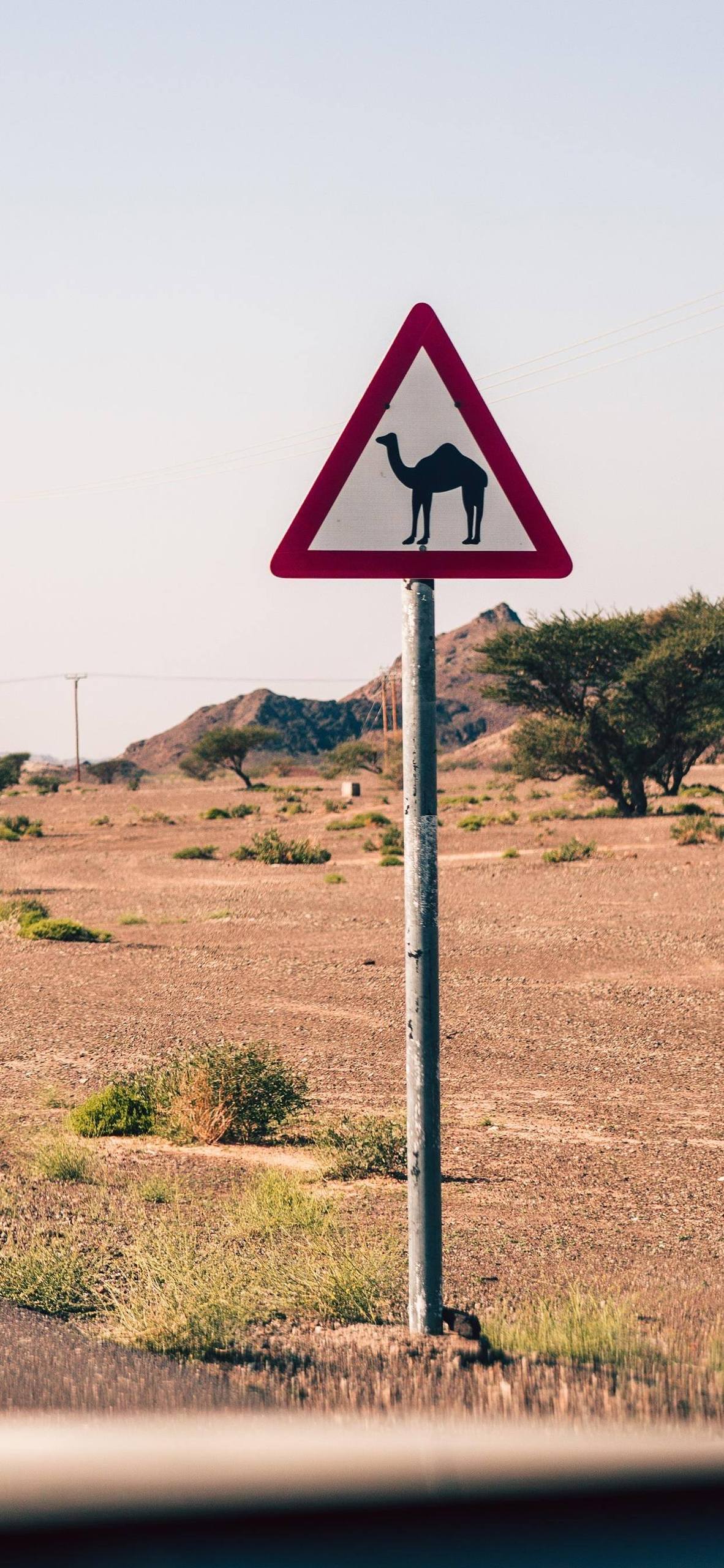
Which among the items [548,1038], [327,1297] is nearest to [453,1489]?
[327,1297]

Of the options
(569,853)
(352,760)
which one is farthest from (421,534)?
(352,760)

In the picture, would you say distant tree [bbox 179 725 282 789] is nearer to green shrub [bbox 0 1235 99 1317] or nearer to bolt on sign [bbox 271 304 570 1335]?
green shrub [bbox 0 1235 99 1317]

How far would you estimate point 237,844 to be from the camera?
39250mm

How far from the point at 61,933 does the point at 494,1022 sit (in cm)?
802

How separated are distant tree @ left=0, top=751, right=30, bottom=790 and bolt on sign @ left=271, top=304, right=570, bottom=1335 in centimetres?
7335

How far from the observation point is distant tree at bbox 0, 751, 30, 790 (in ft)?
246

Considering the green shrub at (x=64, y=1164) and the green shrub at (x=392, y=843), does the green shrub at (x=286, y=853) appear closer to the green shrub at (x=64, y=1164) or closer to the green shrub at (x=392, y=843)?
the green shrub at (x=392, y=843)

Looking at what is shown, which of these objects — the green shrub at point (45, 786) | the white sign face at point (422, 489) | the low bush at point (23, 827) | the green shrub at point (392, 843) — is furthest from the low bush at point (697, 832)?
the green shrub at point (45, 786)

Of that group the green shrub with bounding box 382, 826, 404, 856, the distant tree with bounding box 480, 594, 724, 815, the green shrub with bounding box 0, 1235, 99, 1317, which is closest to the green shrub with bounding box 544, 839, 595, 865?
the green shrub with bounding box 382, 826, 404, 856

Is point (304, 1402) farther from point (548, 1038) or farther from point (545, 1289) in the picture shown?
point (548, 1038)

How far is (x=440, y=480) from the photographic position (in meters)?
3.65

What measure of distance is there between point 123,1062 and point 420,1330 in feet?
21.7

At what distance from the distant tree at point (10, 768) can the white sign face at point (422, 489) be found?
241 ft

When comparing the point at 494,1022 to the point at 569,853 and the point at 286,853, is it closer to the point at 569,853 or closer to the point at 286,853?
the point at 569,853
